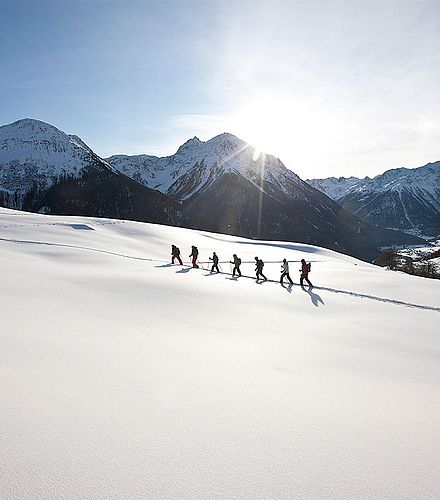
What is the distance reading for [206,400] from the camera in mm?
5062

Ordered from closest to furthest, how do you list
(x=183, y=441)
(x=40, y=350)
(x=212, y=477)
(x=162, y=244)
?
(x=212, y=477) → (x=183, y=441) → (x=40, y=350) → (x=162, y=244)

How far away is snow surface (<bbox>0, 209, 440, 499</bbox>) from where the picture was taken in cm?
346

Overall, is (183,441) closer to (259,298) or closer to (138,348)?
(138,348)

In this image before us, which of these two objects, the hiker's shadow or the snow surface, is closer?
the snow surface

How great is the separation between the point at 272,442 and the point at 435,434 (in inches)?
89.6

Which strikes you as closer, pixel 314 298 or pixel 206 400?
pixel 206 400

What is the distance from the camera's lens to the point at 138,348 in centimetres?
695

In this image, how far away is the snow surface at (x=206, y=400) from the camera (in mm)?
3457

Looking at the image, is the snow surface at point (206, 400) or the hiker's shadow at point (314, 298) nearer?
the snow surface at point (206, 400)

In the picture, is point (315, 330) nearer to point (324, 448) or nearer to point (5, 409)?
point (324, 448)

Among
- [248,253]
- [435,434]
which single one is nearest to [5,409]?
[435,434]

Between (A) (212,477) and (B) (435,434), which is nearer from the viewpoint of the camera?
(A) (212,477)

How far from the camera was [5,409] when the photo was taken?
416cm

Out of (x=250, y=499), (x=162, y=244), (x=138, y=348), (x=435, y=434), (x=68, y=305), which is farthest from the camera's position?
(x=162, y=244)
